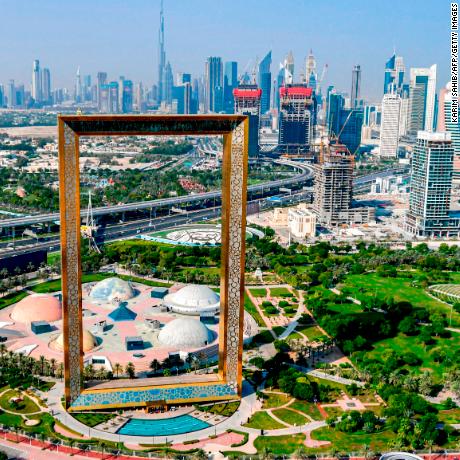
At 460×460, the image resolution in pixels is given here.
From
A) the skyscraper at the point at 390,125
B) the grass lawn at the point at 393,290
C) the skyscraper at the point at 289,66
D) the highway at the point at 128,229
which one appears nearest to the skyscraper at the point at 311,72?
the skyscraper at the point at 289,66

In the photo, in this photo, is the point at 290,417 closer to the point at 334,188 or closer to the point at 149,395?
the point at 149,395

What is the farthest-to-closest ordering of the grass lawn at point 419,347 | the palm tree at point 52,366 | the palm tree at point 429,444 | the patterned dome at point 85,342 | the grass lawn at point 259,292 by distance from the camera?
the grass lawn at point 259,292, the grass lawn at point 419,347, the patterned dome at point 85,342, the palm tree at point 52,366, the palm tree at point 429,444

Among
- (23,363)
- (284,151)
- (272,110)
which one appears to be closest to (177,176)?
(284,151)

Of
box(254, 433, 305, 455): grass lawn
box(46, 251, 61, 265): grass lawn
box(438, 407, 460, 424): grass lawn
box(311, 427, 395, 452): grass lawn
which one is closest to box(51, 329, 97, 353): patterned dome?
box(254, 433, 305, 455): grass lawn

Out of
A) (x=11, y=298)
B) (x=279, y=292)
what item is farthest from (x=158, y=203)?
(x=11, y=298)

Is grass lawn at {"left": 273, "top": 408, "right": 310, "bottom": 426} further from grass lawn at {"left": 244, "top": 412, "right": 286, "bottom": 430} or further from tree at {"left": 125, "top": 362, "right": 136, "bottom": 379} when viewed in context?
tree at {"left": 125, "top": 362, "right": 136, "bottom": 379}

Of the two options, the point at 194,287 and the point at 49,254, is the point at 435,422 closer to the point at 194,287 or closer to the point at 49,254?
the point at 194,287

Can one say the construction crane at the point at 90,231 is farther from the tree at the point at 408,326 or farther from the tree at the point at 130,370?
the tree at the point at 408,326
